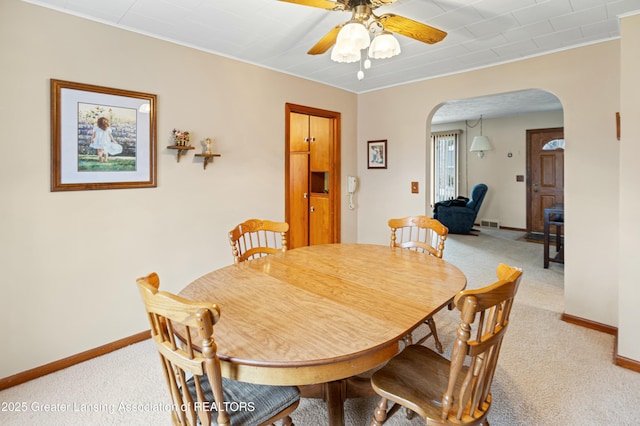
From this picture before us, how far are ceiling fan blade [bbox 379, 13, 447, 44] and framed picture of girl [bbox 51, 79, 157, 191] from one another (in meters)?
1.85

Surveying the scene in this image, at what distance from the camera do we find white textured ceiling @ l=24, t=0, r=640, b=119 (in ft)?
7.09

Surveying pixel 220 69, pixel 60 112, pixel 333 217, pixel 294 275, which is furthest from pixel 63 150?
pixel 333 217

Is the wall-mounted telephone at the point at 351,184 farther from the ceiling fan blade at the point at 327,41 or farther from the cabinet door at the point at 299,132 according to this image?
the ceiling fan blade at the point at 327,41

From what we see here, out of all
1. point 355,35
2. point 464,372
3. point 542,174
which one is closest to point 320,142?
point 355,35

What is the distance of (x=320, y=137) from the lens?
14.4ft

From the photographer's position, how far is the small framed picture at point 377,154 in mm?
4172

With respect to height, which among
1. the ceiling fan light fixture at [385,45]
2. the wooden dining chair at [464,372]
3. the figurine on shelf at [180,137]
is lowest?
the wooden dining chair at [464,372]

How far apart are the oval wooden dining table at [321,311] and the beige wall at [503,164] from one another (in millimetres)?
6269

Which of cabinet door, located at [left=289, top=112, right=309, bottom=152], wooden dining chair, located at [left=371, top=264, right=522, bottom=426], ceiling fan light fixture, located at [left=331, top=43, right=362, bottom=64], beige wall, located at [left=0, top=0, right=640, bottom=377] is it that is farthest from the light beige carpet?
cabinet door, located at [left=289, top=112, right=309, bottom=152]

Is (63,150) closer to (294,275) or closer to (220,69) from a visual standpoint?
(220,69)

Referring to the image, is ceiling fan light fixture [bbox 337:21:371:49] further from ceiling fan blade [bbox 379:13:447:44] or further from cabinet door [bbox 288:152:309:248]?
cabinet door [bbox 288:152:309:248]

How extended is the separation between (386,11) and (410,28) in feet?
1.82

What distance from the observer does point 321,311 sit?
1372 mm

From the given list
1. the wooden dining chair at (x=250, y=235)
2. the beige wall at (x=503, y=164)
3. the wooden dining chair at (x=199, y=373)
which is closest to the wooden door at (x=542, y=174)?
the beige wall at (x=503, y=164)
